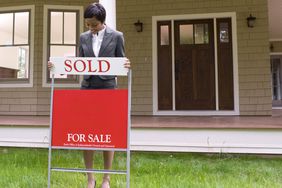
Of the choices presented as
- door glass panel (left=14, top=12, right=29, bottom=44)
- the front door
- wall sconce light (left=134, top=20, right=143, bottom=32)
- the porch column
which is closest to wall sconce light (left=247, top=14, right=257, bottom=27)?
the front door

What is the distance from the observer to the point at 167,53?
6.60 meters

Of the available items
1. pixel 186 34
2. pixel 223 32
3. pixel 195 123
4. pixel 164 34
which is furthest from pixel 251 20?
pixel 195 123

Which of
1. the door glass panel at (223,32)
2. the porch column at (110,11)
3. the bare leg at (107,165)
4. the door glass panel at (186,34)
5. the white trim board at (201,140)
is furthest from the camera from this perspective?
the door glass panel at (186,34)

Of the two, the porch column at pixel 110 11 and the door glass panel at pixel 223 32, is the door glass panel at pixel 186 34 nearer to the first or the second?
the door glass panel at pixel 223 32

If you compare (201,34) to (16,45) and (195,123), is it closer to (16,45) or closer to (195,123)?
(195,123)

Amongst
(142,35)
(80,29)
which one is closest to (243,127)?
(142,35)

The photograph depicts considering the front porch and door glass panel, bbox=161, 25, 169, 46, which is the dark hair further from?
door glass panel, bbox=161, 25, 169, 46

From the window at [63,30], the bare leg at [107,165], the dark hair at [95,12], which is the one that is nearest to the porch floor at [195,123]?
the bare leg at [107,165]

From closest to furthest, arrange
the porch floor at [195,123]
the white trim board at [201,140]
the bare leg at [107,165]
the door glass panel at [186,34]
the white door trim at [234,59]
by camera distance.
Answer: the bare leg at [107,165], the white trim board at [201,140], the porch floor at [195,123], the white door trim at [234,59], the door glass panel at [186,34]

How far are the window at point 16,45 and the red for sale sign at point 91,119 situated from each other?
4.76m

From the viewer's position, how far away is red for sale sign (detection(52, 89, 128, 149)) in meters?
2.21

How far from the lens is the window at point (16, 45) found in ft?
22.1

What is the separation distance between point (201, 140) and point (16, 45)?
474 cm

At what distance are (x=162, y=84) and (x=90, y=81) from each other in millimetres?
4242
